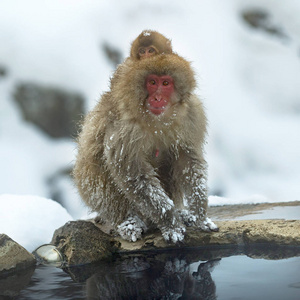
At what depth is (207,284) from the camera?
2014 millimetres

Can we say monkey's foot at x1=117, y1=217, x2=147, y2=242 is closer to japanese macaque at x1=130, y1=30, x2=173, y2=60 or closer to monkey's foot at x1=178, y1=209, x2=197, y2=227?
monkey's foot at x1=178, y1=209, x2=197, y2=227

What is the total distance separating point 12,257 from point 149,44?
5.40 feet

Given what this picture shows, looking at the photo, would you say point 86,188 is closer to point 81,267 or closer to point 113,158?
point 113,158

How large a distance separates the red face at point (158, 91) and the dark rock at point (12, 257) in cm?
111

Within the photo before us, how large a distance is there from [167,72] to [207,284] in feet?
3.95

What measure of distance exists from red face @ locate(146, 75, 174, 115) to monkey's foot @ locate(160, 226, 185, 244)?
74 cm

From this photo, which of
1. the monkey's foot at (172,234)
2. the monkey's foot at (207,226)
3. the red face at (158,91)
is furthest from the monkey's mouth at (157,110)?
the monkey's foot at (207,226)

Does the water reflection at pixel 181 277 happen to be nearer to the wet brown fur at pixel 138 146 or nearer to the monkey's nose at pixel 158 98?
the wet brown fur at pixel 138 146

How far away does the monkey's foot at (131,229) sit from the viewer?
9.41 ft

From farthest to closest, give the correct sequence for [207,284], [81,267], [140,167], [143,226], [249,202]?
[249,202] → [143,226] → [140,167] → [81,267] → [207,284]

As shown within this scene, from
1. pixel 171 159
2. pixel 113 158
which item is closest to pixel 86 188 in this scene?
pixel 113 158

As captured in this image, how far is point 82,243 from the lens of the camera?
8.67 feet

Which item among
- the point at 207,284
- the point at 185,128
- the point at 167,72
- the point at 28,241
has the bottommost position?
the point at 207,284

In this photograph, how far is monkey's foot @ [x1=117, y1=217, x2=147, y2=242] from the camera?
287 centimetres
